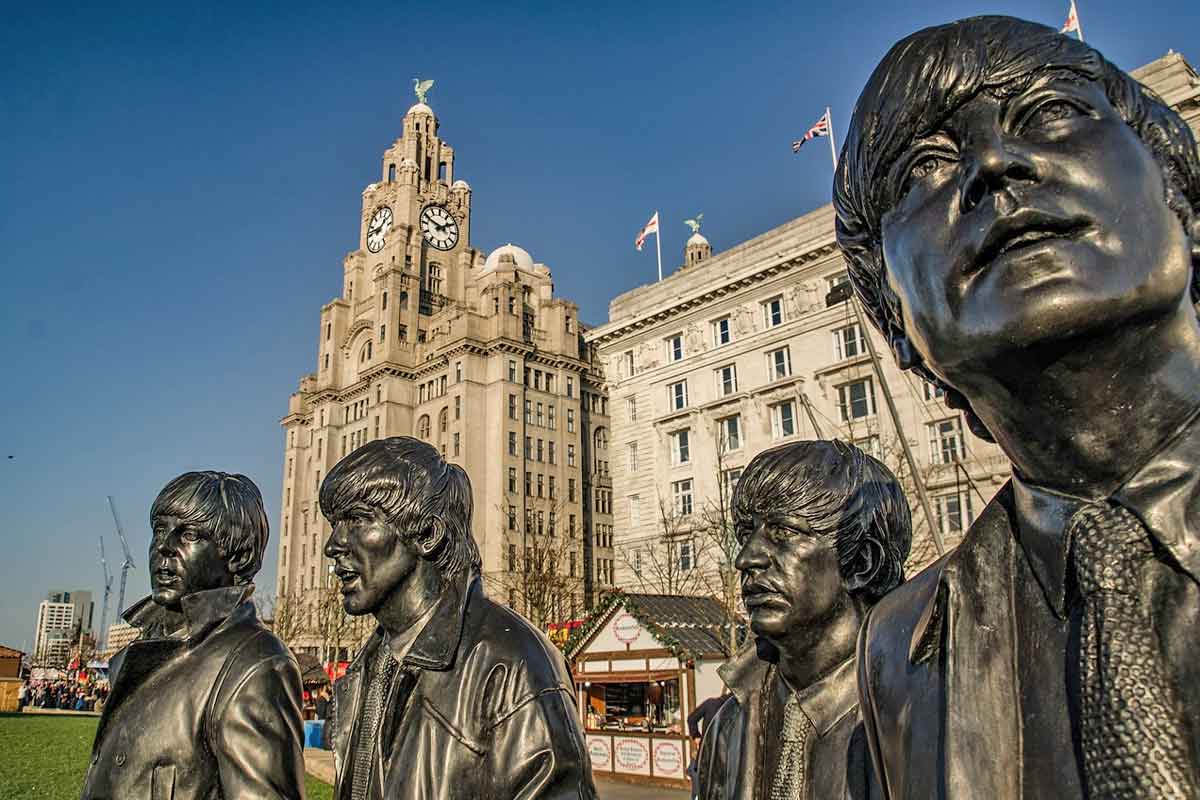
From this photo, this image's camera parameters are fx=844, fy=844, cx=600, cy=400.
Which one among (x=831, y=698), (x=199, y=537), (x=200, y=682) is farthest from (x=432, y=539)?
(x=831, y=698)

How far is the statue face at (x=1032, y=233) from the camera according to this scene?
793 mm

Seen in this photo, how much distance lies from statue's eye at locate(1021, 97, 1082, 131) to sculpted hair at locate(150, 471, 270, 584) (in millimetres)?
4129

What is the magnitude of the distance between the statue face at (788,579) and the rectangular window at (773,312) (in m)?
34.1

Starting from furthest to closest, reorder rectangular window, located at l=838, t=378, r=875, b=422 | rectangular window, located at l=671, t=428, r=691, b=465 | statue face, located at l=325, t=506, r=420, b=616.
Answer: rectangular window, located at l=671, t=428, r=691, b=465 → rectangular window, located at l=838, t=378, r=875, b=422 → statue face, located at l=325, t=506, r=420, b=616

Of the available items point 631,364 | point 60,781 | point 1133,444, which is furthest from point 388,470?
point 631,364

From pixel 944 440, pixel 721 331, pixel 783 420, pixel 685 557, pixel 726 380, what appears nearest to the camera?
pixel 944 440

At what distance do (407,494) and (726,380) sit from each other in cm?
3453

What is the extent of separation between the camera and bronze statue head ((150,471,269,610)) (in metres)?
4.10

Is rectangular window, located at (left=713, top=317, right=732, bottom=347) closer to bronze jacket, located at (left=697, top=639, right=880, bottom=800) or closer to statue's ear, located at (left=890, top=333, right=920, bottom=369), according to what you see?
bronze jacket, located at (left=697, top=639, right=880, bottom=800)

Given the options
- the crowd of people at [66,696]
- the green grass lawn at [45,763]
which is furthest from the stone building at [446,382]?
the green grass lawn at [45,763]

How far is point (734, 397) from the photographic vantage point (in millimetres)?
36000

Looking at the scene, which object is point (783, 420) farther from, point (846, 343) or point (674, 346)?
point (674, 346)

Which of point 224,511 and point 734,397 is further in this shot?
point 734,397

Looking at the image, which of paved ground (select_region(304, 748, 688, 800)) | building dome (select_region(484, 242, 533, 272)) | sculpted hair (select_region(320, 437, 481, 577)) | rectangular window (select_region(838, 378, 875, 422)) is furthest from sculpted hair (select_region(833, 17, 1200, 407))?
building dome (select_region(484, 242, 533, 272))
